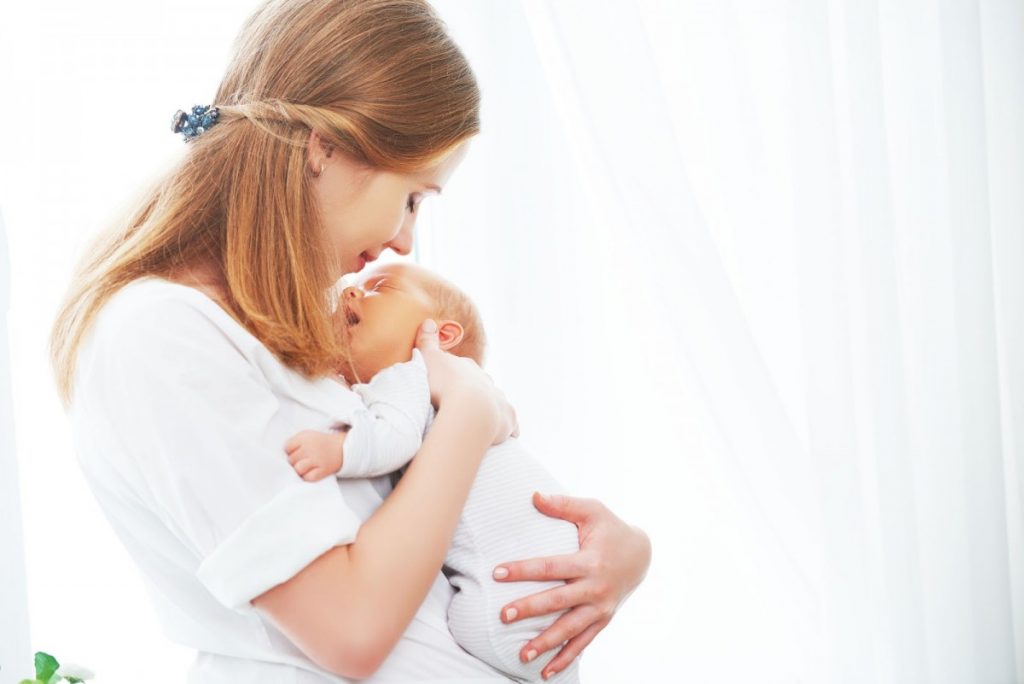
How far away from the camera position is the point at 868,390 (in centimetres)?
219

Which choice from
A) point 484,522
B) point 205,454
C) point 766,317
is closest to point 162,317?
point 205,454

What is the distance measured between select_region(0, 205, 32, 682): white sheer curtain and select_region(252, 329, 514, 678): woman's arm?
1.69 feet

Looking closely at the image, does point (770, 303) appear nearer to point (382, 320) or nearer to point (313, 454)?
point (382, 320)

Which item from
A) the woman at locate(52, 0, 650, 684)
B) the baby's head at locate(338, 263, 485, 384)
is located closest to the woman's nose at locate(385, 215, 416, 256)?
the woman at locate(52, 0, 650, 684)

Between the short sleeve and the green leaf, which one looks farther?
the green leaf

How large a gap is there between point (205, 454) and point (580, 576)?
52cm

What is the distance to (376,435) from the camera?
42.5 inches

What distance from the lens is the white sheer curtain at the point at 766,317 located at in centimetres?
205

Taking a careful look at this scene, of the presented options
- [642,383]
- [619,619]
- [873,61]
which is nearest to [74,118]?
[642,383]

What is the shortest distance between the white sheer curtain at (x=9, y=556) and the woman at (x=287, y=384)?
0.21m

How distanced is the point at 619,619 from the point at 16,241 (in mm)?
1429

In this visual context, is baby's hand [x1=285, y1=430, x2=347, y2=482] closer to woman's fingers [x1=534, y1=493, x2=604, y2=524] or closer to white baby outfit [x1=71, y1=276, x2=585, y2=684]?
white baby outfit [x1=71, y1=276, x2=585, y2=684]

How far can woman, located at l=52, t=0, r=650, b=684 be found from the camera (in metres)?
0.95

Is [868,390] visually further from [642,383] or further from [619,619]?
[619,619]
